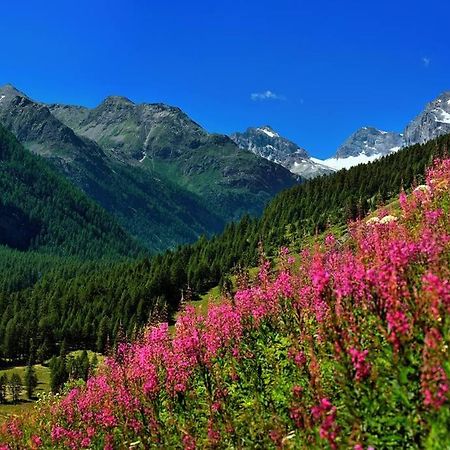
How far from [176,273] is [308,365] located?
126 metres

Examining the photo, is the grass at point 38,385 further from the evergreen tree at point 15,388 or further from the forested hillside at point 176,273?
the forested hillside at point 176,273

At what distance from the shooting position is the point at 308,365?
272 inches

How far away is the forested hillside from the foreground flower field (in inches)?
3802

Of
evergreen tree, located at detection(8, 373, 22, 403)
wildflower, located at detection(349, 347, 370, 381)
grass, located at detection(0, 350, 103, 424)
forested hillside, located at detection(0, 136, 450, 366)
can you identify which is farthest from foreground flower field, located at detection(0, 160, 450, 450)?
forested hillside, located at detection(0, 136, 450, 366)

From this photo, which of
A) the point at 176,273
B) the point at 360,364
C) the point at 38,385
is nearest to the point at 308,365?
the point at 360,364

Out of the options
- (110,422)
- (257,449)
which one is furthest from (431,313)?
(110,422)

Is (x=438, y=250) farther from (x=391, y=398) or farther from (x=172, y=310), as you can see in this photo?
(x=172, y=310)

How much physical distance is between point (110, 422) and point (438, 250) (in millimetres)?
7066

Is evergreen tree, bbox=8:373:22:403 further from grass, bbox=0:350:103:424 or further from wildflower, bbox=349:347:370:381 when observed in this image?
wildflower, bbox=349:347:370:381

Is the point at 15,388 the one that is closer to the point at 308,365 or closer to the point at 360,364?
the point at 308,365

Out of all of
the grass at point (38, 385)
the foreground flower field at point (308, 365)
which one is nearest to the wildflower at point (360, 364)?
the foreground flower field at point (308, 365)

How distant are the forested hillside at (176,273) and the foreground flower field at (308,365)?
317 ft

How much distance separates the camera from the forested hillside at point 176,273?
120312mm

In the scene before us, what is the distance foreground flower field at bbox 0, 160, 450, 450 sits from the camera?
528 cm
